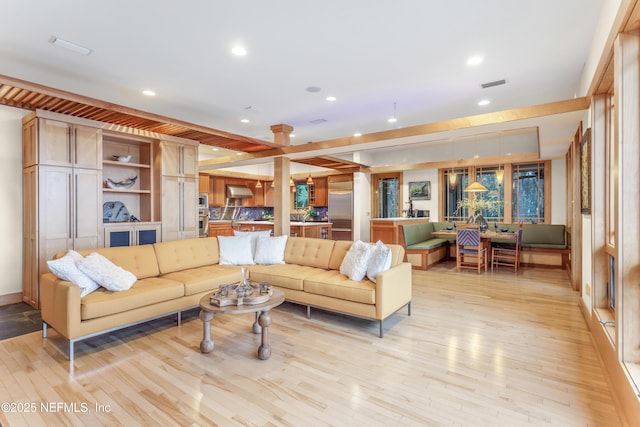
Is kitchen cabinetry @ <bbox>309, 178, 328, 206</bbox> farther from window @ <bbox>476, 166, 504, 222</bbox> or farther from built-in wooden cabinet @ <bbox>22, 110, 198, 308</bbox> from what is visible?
built-in wooden cabinet @ <bbox>22, 110, 198, 308</bbox>

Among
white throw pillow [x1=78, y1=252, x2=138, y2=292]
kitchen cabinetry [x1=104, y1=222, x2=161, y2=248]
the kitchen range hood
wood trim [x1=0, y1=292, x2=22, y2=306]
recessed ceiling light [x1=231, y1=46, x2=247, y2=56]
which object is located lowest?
wood trim [x1=0, y1=292, x2=22, y2=306]

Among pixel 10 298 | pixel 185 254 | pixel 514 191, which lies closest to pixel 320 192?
pixel 514 191

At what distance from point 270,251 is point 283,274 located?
0.71m

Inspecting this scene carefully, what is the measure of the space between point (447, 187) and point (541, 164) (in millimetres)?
2149

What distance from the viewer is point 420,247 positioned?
6691mm

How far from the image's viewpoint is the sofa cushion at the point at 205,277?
3.75 m

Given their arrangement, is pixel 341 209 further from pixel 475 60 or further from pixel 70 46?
pixel 70 46

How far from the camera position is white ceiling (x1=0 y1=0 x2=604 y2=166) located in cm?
262

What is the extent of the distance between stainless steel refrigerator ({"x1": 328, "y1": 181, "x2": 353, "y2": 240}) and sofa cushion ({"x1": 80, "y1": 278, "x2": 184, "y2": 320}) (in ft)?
20.5

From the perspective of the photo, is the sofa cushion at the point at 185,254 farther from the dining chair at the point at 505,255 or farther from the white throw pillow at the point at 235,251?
the dining chair at the point at 505,255

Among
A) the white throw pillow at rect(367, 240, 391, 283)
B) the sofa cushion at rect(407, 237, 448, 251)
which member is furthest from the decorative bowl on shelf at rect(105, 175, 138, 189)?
the sofa cushion at rect(407, 237, 448, 251)

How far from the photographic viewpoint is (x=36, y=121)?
4.03 meters

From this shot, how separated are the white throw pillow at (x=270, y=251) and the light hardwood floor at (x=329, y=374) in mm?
1000

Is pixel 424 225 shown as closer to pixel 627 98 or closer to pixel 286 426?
pixel 627 98
